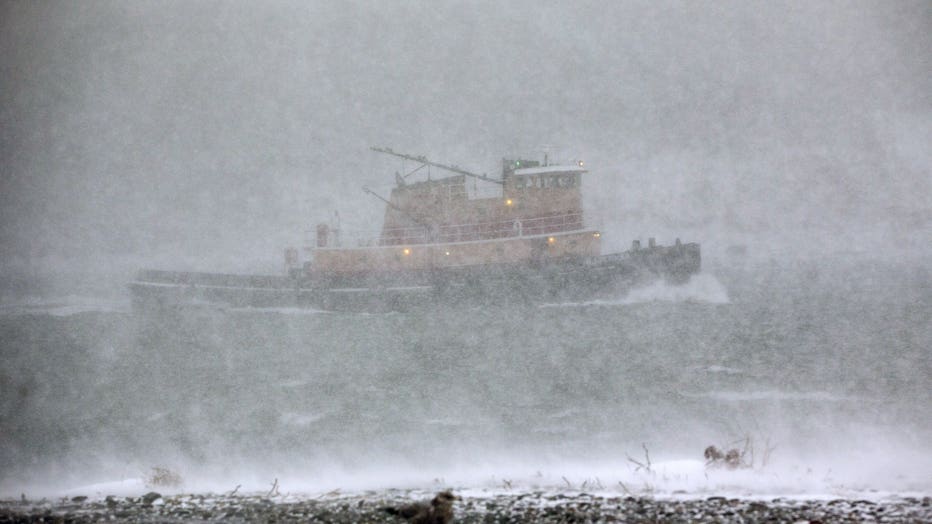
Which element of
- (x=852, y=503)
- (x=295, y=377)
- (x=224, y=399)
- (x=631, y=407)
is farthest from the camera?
(x=295, y=377)

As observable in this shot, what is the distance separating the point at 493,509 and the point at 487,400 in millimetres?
7655

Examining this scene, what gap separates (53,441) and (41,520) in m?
6.87

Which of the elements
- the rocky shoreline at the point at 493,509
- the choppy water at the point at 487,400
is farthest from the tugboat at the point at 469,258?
the rocky shoreline at the point at 493,509

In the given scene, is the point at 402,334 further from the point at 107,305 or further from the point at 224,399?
the point at 107,305

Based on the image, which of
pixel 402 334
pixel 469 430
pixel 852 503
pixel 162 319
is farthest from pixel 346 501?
pixel 162 319

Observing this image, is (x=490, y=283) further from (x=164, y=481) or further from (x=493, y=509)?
(x=493, y=509)

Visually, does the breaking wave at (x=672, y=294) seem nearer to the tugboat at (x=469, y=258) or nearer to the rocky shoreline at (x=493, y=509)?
the tugboat at (x=469, y=258)

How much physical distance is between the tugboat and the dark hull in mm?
44

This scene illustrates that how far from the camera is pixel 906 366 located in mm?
13398

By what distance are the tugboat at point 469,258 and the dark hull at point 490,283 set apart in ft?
0.14

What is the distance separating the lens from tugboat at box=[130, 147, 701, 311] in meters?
24.5

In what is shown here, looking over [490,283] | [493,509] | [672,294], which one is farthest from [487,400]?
[672,294]

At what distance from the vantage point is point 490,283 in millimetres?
24656

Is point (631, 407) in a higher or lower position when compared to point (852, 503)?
lower
